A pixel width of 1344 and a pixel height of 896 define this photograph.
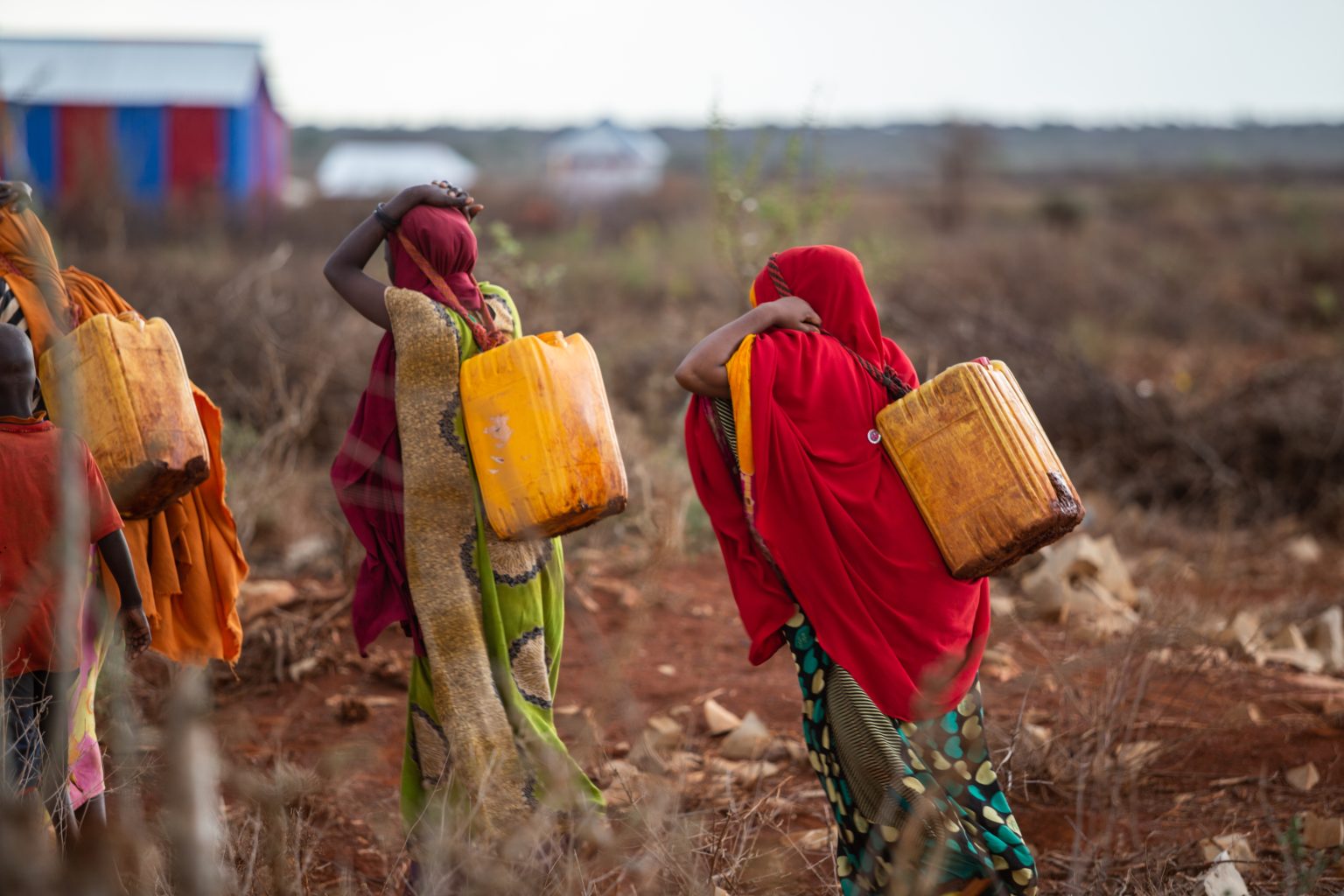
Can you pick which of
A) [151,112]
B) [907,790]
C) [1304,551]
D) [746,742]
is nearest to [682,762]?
[746,742]

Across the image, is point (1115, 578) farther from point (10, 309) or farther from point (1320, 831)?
point (10, 309)

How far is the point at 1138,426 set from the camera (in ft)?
26.2

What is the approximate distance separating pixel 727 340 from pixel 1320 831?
→ 202cm

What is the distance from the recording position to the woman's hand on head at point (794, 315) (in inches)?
110

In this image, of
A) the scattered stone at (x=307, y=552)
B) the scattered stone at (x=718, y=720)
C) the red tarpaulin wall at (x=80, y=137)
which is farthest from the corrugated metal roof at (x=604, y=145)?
the scattered stone at (x=718, y=720)

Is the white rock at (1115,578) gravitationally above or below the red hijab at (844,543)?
below

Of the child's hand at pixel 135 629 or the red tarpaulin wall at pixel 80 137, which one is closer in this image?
the child's hand at pixel 135 629

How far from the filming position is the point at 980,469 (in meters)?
2.53

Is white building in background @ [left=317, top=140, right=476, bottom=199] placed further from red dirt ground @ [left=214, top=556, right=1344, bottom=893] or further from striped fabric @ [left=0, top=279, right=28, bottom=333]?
striped fabric @ [left=0, top=279, right=28, bottom=333]

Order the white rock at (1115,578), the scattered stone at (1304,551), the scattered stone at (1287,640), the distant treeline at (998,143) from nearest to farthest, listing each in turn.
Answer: the scattered stone at (1287,640) → the white rock at (1115,578) → the scattered stone at (1304,551) → the distant treeline at (998,143)

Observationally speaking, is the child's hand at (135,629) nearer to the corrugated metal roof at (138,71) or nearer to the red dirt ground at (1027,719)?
the red dirt ground at (1027,719)

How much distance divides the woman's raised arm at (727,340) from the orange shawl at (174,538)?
1.22 m

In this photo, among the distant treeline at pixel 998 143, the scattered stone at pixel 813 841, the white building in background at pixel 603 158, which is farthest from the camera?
the distant treeline at pixel 998 143

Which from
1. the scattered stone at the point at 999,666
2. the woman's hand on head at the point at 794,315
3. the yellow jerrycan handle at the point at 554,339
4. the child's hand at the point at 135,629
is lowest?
the scattered stone at the point at 999,666
